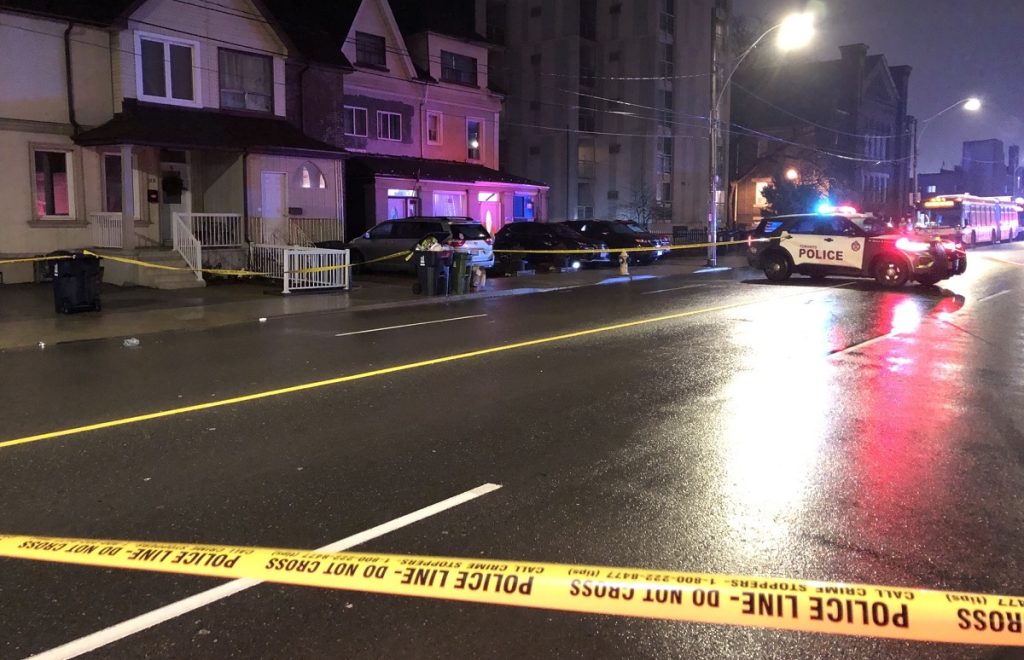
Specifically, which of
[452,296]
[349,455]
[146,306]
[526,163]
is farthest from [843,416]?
[526,163]

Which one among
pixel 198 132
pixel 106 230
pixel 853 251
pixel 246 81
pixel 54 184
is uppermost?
pixel 246 81

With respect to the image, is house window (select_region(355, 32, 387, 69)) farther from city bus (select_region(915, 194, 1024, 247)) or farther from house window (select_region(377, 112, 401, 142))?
city bus (select_region(915, 194, 1024, 247))

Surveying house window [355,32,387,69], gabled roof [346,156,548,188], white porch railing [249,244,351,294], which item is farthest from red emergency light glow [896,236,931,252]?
house window [355,32,387,69]

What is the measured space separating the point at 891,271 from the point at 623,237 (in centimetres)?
1090

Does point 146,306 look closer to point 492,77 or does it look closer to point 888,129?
point 492,77

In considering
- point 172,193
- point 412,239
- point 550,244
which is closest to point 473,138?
point 550,244

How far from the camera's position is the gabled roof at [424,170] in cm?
3016

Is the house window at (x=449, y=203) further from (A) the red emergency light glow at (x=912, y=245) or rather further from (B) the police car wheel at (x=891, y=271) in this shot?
(A) the red emergency light glow at (x=912, y=245)

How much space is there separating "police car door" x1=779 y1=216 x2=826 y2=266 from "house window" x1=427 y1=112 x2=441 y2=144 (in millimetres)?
17296

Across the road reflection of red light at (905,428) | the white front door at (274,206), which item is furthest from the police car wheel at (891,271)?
the white front door at (274,206)

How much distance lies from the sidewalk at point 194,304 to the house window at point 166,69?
19.4ft

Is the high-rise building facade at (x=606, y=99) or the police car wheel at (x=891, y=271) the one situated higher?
the high-rise building facade at (x=606, y=99)

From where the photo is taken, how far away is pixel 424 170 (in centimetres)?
3150

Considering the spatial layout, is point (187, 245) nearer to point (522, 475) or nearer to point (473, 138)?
point (522, 475)
